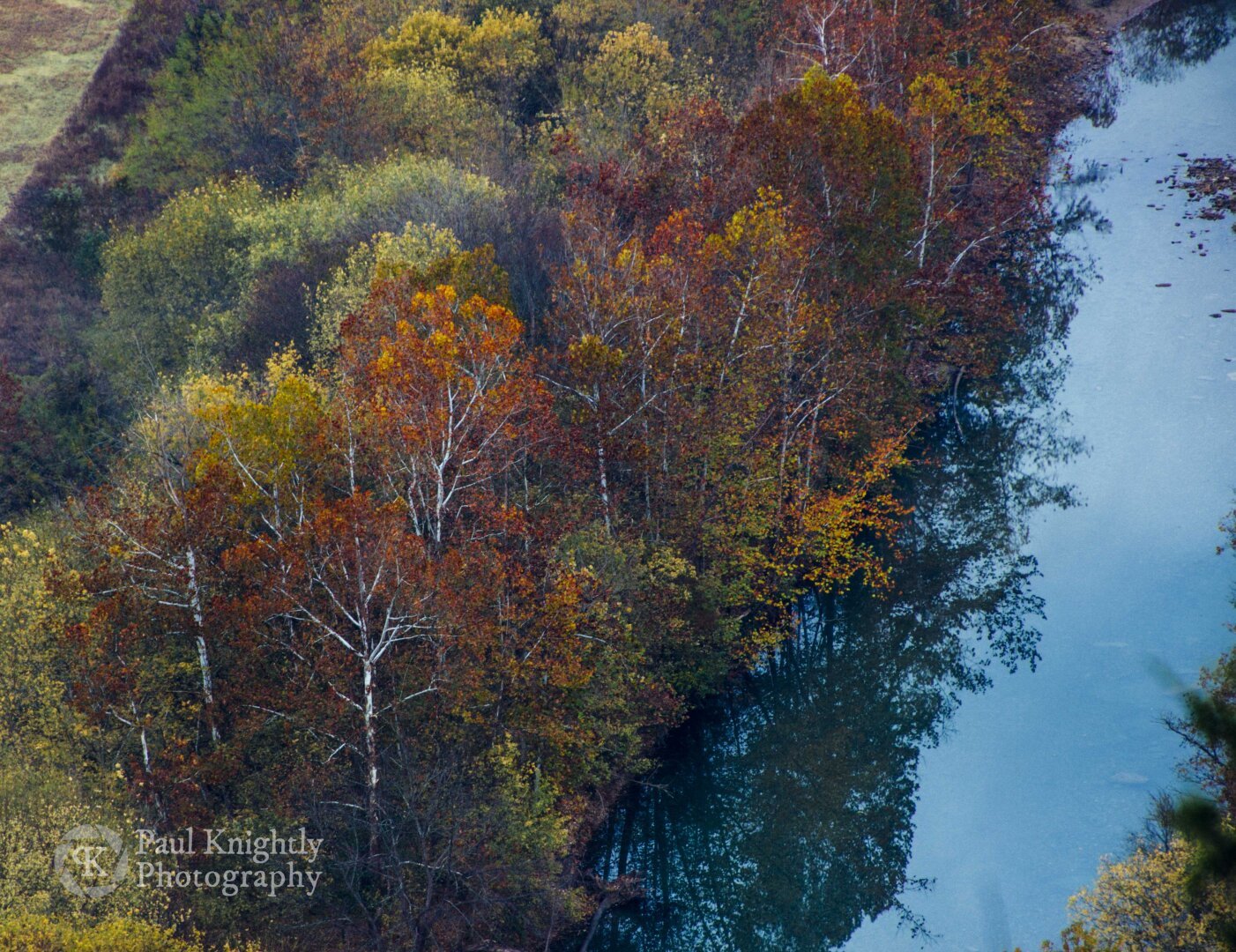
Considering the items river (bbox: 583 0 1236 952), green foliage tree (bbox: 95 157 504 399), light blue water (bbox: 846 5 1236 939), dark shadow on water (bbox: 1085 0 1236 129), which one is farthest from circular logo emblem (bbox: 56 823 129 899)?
dark shadow on water (bbox: 1085 0 1236 129)

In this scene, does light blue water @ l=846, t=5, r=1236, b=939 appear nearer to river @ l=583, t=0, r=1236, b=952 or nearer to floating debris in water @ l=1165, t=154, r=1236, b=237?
river @ l=583, t=0, r=1236, b=952

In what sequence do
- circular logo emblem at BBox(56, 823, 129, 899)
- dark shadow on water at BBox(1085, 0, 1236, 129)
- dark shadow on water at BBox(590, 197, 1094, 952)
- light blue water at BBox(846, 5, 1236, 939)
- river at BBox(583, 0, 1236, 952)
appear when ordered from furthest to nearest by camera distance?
dark shadow on water at BBox(1085, 0, 1236, 129)
dark shadow on water at BBox(590, 197, 1094, 952)
river at BBox(583, 0, 1236, 952)
light blue water at BBox(846, 5, 1236, 939)
circular logo emblem at BBox(56, 823, 129, 899)

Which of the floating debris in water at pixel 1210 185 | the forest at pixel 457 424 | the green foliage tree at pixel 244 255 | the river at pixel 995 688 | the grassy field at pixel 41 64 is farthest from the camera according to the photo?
the grassy field at pixel 41 64

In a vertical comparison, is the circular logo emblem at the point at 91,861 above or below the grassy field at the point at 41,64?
below

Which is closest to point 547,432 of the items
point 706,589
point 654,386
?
point 654,386

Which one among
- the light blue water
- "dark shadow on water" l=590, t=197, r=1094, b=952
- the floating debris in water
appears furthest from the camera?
the floating debris in water

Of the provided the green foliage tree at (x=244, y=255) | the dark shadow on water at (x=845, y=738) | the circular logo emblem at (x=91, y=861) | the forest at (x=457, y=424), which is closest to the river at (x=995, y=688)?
the dark shadow on water at (x=845, y=738)

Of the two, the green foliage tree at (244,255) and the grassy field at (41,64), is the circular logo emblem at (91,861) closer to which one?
the green foliage tree at (244,255)
